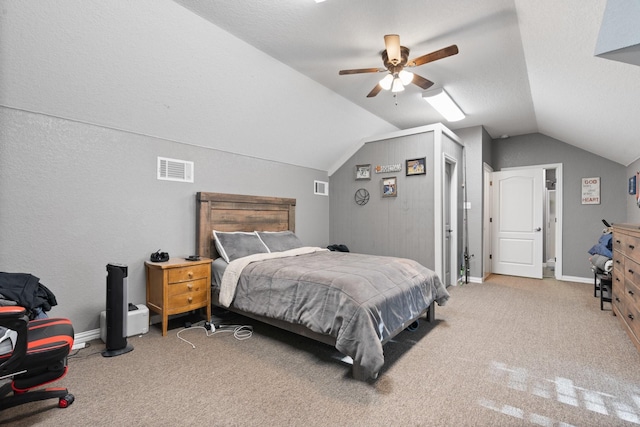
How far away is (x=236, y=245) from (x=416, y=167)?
282 centimetres

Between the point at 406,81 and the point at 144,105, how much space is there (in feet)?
8.43

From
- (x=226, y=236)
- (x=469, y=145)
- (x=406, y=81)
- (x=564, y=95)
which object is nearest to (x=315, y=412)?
(x=226, y=236)

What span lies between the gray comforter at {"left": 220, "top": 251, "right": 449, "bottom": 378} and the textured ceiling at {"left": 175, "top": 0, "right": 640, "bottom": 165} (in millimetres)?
2133

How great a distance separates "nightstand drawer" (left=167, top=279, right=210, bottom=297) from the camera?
9.38 ft

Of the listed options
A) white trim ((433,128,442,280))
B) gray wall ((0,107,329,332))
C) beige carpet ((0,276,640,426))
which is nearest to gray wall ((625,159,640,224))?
beige carpet ((0,276,640,426))

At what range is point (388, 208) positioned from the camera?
4.80 m

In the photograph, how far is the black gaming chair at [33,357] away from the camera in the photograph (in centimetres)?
148

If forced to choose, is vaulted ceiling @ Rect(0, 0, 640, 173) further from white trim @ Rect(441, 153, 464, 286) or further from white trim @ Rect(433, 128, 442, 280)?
white trim @ Rect(441, 153, 464, 286)

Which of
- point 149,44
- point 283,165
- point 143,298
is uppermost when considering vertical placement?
point 149,44

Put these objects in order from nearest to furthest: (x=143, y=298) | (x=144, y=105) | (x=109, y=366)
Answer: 1. (x=109, y=366)
2. (x=144, y=105)
3. (x=143, y=298)

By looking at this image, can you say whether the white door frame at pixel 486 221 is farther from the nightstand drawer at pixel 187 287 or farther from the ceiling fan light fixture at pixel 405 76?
the nightstand drawer at pixel 187 287

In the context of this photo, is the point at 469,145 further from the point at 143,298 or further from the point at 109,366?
the point at 109,366

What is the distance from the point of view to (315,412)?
1.77 m

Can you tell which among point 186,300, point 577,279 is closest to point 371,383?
point 186,300
